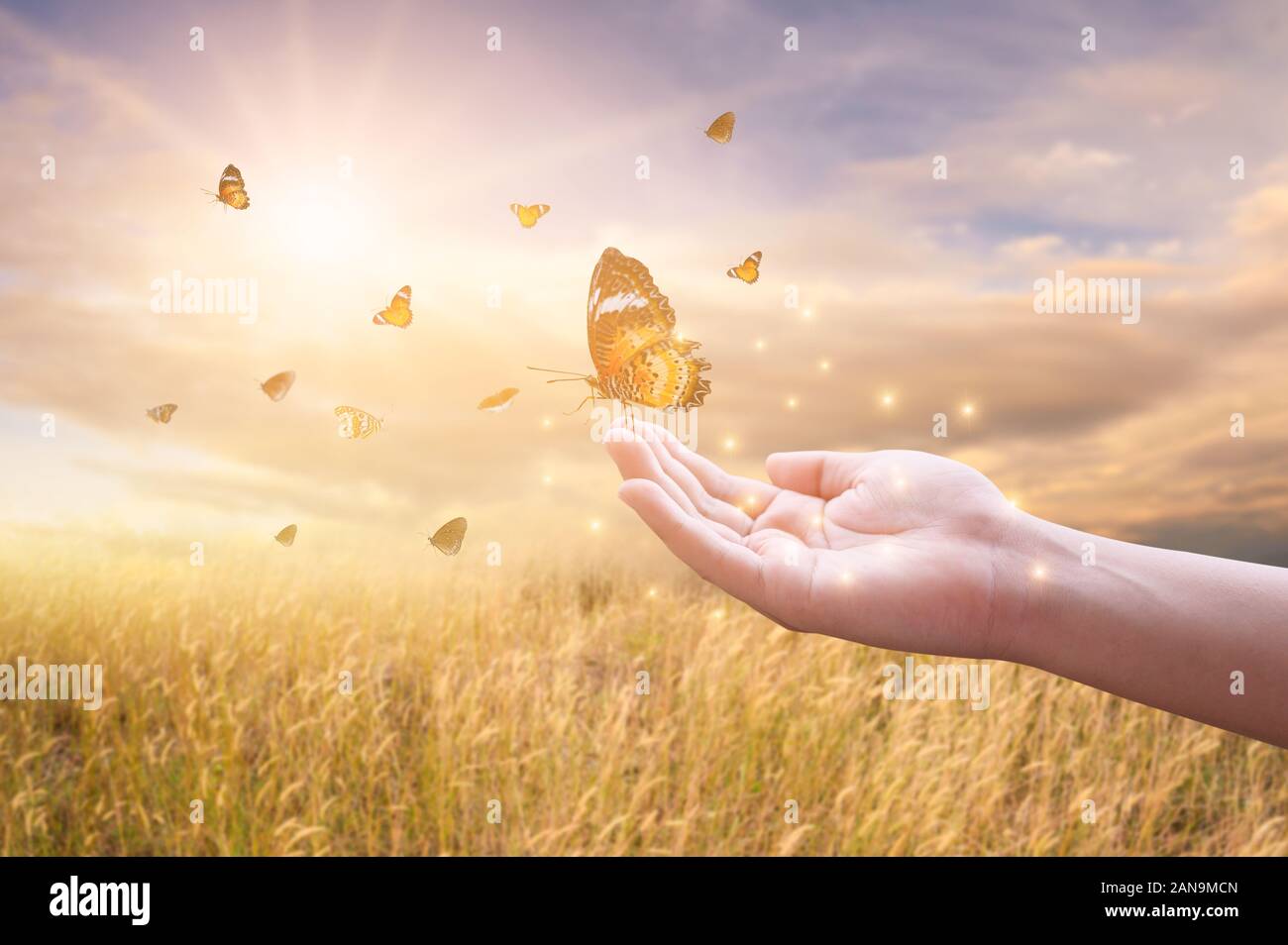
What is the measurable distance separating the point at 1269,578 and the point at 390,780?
4787 mm

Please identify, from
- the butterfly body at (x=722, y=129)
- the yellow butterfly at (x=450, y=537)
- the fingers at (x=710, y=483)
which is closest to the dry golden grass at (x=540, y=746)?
the yellow butterfly at (x=450, y=537)

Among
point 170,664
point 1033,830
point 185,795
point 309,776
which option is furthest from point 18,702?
point 1033,830

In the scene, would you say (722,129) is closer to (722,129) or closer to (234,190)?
(722,129)

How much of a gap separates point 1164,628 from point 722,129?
123 inches

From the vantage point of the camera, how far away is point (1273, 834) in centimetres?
546

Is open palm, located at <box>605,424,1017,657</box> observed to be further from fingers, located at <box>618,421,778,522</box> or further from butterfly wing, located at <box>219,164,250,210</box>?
butterfly wing, located at <box>219,164,250,210</box>

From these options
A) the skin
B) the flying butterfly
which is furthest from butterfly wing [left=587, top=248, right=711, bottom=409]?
the skin

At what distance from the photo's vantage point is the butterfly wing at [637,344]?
12.6 ft

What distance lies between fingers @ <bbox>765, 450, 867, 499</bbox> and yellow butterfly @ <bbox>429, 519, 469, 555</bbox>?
1786 millimetres

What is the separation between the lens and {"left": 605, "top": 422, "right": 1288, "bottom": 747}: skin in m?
2.83

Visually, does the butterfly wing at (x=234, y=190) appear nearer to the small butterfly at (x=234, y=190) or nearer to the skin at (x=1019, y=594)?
the small butterfly at (x=234, y=190)

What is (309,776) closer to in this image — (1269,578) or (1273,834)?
(1269,578)

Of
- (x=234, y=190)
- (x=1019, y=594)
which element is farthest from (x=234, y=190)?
(x=1019, y=594)

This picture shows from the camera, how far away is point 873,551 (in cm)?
331
